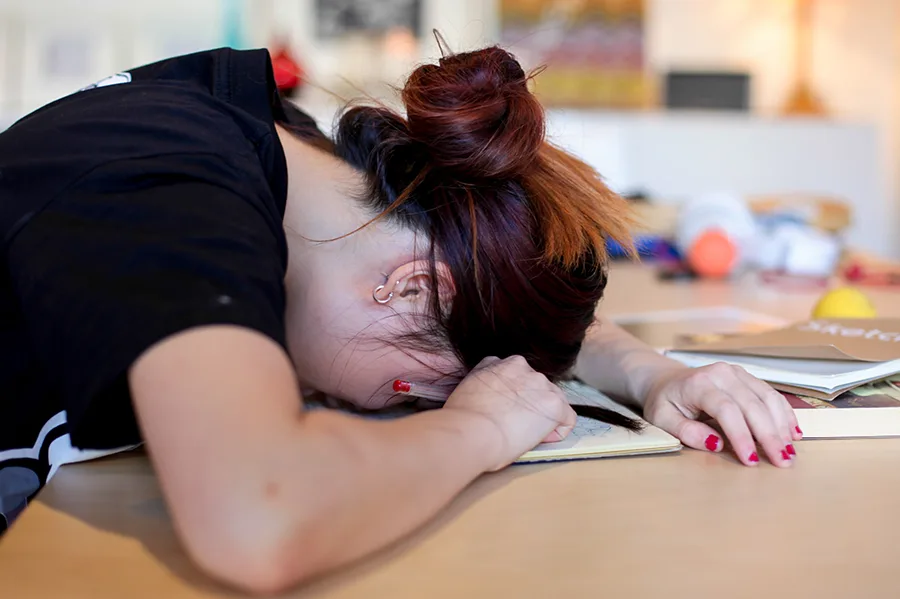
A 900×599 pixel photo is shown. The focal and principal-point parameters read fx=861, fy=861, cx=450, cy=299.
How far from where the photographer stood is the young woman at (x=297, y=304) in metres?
0.44

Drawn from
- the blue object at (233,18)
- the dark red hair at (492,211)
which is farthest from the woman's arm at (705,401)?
the blue object at (233,18)

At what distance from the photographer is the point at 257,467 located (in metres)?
0.44

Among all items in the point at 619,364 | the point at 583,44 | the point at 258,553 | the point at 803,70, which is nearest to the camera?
the point at 258,553

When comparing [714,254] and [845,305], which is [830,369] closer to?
[845,305]

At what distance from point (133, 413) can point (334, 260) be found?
8.9 inches

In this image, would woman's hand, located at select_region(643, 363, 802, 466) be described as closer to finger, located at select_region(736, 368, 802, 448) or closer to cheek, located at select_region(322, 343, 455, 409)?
finger, located at select_region(736, 368, 802, 448)

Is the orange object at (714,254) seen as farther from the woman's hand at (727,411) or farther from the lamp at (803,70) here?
the lamp at (803,70)

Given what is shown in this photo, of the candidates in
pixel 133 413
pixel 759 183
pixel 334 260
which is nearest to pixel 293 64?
pixel 759 183

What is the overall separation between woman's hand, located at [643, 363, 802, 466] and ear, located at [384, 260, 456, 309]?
21cm

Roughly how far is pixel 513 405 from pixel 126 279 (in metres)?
0.28

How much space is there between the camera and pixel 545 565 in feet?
1.52

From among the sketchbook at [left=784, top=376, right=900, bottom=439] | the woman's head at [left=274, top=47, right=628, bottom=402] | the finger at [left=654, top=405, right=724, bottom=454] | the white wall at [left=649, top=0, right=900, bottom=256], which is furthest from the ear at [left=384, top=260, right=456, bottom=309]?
the white wall at [left=649, top=0, right=900, bottom=256]

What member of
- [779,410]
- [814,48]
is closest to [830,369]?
[779,410]

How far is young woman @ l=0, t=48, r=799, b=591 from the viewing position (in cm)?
44
